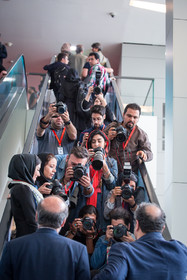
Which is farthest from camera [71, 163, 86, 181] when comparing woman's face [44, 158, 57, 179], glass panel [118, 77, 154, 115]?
glass panel [118, 77, 154, 115]

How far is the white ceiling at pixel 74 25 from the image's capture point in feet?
40.2

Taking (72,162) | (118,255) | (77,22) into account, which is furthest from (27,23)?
(118,255)

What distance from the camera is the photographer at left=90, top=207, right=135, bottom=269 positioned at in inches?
146

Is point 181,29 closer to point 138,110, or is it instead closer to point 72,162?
point 138,110

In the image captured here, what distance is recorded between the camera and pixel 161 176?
12.0 metres

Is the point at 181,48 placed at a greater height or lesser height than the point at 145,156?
greater

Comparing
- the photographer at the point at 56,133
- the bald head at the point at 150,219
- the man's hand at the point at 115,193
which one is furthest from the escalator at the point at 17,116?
the bald head at the point at 150,219

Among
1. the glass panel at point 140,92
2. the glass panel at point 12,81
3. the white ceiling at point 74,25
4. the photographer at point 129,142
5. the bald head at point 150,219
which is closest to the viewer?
the bald head at point 150,219

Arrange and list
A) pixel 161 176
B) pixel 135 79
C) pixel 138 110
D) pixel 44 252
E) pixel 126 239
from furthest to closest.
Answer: pixel 161 176
pixel 135 79
pixel 138 110
pixel 126 239
pixel 44 252

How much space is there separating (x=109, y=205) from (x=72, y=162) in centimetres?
56

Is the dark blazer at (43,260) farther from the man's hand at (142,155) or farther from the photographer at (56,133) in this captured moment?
the photographer at (56,133)

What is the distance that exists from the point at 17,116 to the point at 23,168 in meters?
4.39

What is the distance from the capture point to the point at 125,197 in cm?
430

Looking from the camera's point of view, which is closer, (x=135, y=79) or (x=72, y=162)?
(x=72, y=162)
